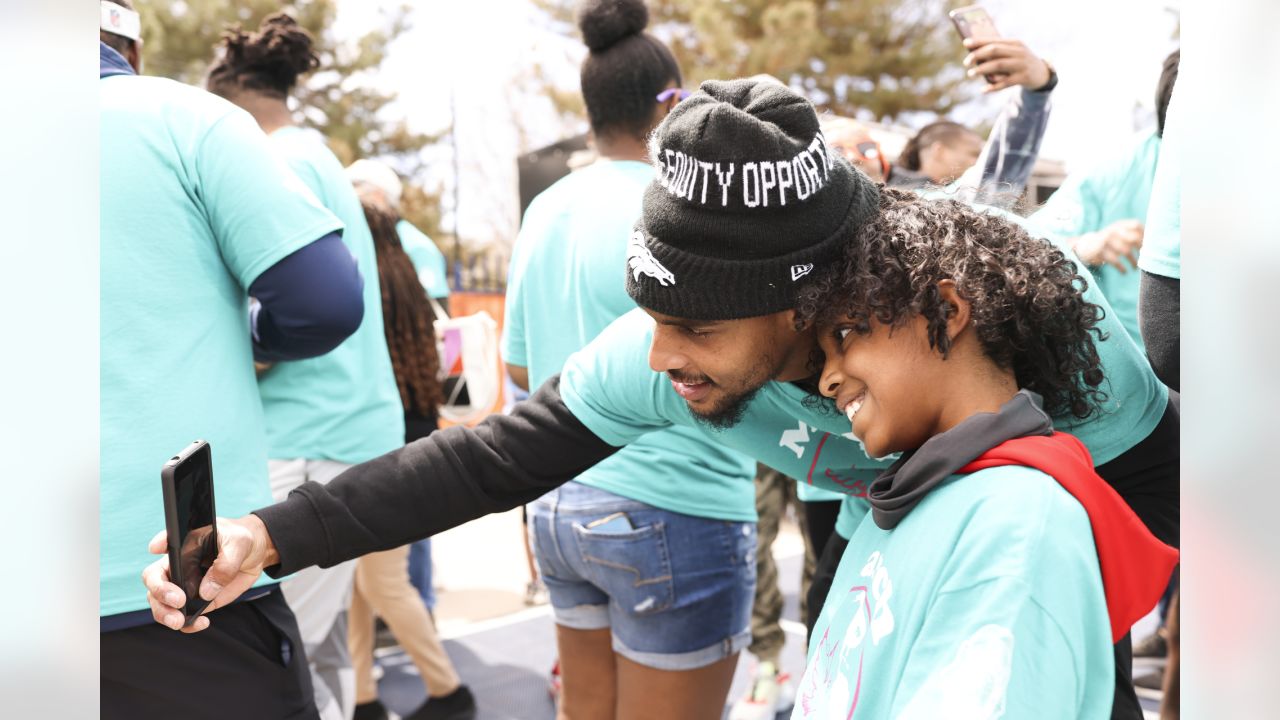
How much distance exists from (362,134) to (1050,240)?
2045 cm

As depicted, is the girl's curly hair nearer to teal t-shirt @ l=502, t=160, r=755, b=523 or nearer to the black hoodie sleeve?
the black hoodie sleeve

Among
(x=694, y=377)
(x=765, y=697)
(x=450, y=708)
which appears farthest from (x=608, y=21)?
(x=450, y=708)

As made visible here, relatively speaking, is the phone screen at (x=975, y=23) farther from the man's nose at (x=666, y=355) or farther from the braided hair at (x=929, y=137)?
the braided hair at (x=929, y=137)

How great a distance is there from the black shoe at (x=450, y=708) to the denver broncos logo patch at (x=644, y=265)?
9.56ft

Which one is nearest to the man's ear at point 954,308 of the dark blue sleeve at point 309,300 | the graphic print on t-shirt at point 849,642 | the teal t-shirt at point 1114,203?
the graphic print on t-shirt at point 849,642

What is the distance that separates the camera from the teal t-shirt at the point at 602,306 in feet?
7.68

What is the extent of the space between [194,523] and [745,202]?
0.85 metres

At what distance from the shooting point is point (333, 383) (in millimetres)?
2822

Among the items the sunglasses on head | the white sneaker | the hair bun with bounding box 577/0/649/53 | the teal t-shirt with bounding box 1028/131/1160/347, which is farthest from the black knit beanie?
the white sneaker

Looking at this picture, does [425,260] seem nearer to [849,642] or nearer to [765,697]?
[765,697]
